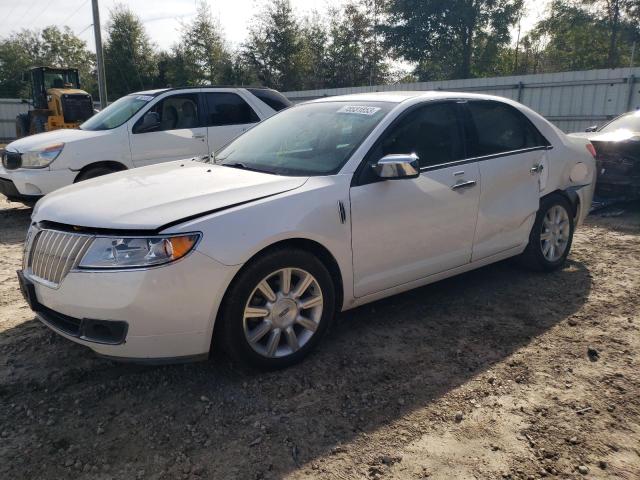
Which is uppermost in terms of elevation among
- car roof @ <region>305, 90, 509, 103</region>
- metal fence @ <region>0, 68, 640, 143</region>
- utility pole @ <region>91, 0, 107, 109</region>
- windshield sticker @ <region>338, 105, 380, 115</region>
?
utility pole @ <region>91, 0, 107, 109</region>

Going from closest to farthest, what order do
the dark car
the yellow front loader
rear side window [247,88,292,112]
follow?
1. the dark car
2. rear side window [247,88,292,112]
3. the yellow front loader

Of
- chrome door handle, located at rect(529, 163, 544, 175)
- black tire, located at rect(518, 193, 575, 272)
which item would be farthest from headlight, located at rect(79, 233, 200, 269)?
black tire, located at rect(518, 193, 575, 272)

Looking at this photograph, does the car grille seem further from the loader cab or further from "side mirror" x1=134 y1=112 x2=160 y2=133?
the loader cab

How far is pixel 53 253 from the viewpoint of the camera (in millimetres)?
2842

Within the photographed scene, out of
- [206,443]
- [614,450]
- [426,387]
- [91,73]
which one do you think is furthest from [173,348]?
[91,73]

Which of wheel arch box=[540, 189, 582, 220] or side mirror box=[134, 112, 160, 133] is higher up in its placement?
side mirror box=[134, 112, 160, 133]

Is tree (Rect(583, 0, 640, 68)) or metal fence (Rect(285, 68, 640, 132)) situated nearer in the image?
metal fence (Rect(285, 68, 640, 132))

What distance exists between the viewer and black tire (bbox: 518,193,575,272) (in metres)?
4.61

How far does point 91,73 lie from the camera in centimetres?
5434

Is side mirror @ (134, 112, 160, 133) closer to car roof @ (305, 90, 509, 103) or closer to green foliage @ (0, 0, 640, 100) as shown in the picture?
car roof @ (305, 90, 509, 103)

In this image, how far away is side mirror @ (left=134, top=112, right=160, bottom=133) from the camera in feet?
24.1

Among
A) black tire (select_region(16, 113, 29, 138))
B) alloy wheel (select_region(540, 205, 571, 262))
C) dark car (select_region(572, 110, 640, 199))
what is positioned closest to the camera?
alloy wheel (select_region(540, 205, 571, 262))

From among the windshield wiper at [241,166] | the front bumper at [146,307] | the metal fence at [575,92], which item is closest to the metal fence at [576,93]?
the metal fence at [575,92]

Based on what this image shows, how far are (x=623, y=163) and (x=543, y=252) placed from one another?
3.72 m
